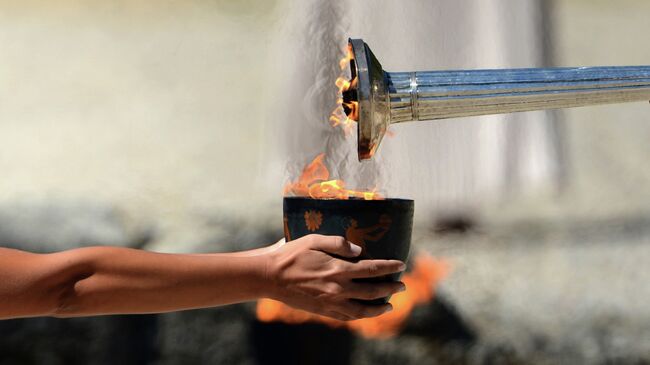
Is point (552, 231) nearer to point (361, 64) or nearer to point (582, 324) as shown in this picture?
point (582, 324)

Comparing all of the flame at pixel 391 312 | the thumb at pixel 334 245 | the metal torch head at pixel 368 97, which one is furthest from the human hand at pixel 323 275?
the flame at pixel 391 312

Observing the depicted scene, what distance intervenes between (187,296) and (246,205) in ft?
3.25

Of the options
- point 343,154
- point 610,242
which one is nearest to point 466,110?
point 343,154

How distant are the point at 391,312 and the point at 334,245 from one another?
1.03 metres

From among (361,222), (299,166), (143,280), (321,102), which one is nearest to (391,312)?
(299,166)

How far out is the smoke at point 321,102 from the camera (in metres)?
1.73

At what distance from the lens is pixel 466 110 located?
0.80 m

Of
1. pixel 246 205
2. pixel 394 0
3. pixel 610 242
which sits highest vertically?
pixel 394 0

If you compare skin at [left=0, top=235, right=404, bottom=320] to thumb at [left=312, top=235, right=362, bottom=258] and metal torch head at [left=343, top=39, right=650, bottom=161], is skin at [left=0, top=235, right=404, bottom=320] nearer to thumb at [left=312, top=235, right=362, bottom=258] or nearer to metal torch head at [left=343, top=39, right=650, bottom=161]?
thumb at [left=312, top=235, right=362, bottom=258]

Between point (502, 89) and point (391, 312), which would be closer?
point (502, 89)

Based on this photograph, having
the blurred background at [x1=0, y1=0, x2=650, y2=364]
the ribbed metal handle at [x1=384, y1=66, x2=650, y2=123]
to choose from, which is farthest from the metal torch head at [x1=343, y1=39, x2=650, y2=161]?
the blurred background at [x1=0, y1=0, x2=650, y2=364]

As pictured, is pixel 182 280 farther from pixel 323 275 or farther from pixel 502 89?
pixel 502 89

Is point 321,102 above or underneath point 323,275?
above

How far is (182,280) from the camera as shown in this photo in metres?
0.71
